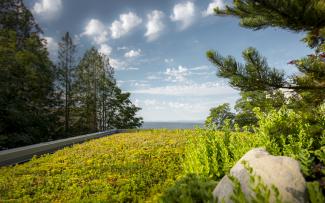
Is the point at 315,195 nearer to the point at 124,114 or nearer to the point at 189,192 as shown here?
the point at 189,192

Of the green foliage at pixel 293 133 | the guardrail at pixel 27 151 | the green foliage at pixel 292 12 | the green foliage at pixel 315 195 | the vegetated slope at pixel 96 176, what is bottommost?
the vegetated slope at pixel 96 176

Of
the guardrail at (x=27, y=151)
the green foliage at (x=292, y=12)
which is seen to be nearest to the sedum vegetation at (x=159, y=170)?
the guardrail at (x=27, y=151)

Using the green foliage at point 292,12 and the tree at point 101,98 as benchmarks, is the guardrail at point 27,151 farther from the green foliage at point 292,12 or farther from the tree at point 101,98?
the tree at point 101,98

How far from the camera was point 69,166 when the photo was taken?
8398 mm

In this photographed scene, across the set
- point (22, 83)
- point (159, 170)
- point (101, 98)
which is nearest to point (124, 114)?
point (101, 98)

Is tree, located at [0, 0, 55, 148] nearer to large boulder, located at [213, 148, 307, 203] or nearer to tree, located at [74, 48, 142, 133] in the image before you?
tree, located at [74, 48, 142, 133]

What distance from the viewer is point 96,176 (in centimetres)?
724

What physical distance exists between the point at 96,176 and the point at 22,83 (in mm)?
12747

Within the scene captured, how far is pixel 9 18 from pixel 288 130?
20.9 metres

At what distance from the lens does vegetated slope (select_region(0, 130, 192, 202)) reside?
19.2ft

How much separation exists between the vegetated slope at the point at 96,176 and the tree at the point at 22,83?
5.55 metres

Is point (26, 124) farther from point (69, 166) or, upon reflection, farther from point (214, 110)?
point (214, 110)

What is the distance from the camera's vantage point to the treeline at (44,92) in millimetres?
15438

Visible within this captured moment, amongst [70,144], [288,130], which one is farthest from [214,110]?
[288,130]
